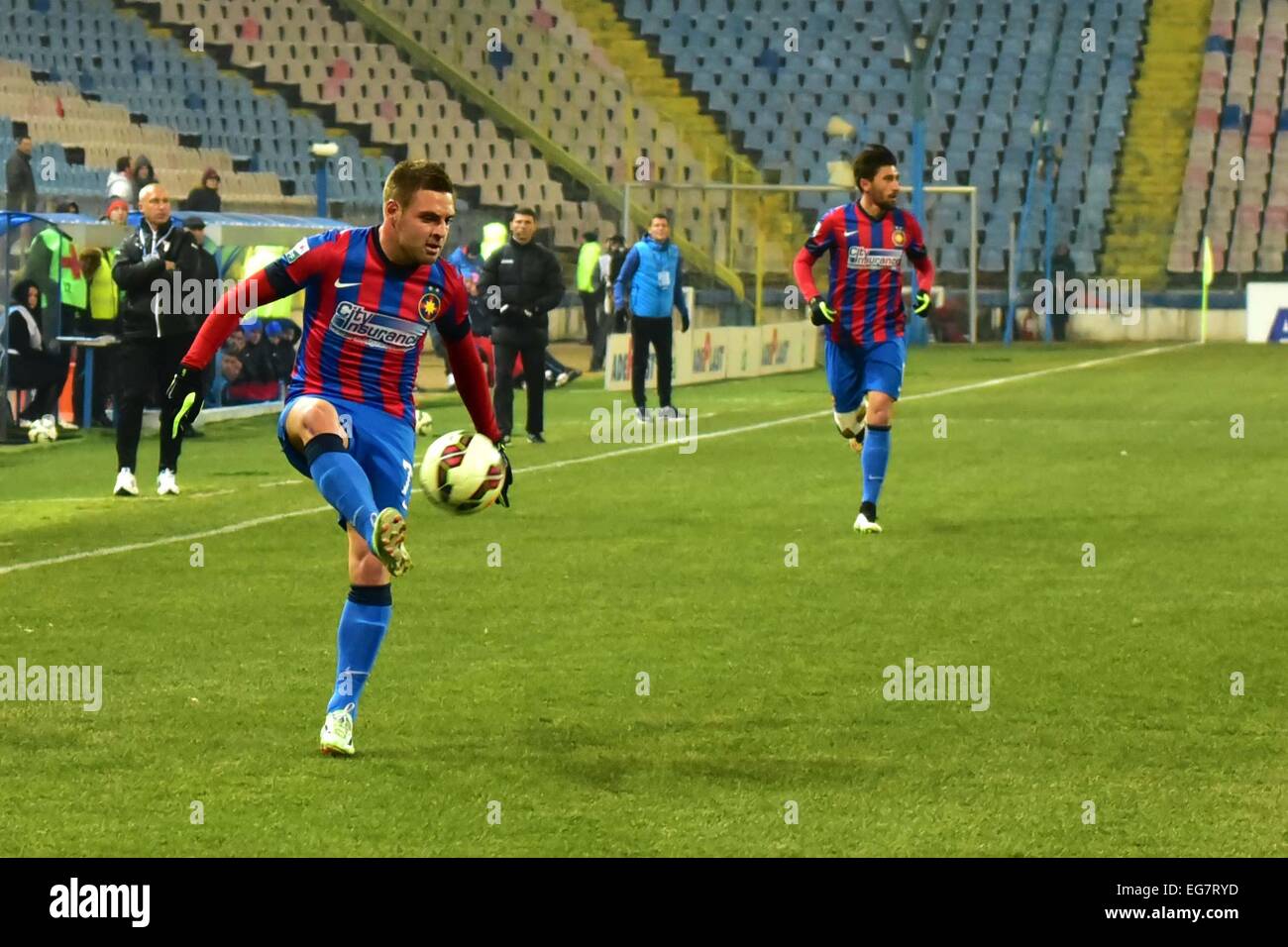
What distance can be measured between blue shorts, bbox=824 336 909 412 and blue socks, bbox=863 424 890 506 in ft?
0.85

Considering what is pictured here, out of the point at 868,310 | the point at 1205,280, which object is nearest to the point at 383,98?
the point at 1205,280

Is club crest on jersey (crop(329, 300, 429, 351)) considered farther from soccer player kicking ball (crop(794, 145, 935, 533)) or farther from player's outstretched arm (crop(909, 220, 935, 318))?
player's outstretched arm (crop(909, 220, 935, 318))

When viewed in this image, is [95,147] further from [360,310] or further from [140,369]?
[360,310]

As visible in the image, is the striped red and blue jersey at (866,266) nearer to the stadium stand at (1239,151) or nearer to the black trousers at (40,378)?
the black trousers at (40,378)

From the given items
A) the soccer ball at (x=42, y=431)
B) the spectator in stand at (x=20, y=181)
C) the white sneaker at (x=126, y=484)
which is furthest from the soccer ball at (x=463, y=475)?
the spectator in stand at (x=20, y=181)

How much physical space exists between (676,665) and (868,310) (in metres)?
4.94

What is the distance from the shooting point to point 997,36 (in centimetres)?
4509

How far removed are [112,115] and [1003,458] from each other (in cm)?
1947

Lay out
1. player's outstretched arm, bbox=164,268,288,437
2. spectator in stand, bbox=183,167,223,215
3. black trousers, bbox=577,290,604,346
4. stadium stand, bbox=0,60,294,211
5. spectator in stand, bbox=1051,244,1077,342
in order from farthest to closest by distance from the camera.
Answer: spectator in stand, bbox=1051,244,1077,342 → black trousers, bbox=577,290,604,346 → stadium stand, bbox=0,60,294,211 → spectator in stand, bbox=183,167,223,215 → player's outstretched arm, bbox=164,268,288,437

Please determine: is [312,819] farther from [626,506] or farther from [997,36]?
[997,36]

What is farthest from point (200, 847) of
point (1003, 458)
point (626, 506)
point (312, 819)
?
point (1003, 458)

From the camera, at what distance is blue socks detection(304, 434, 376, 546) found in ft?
23.8

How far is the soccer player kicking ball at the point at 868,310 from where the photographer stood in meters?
13.3

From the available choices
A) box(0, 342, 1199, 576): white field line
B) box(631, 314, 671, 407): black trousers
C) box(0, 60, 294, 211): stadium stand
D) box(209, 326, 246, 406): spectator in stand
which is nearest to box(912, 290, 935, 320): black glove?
box(0, 342, 1199, 576): white field line
